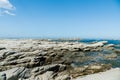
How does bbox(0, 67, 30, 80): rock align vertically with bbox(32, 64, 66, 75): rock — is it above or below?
above

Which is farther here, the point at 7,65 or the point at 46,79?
the point at 7,65

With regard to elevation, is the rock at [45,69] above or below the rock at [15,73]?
below

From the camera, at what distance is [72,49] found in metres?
56.7

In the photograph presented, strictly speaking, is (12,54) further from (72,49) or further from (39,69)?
(72,49)

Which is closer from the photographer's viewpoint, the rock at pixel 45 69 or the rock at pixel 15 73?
the rock at pixel 15 73

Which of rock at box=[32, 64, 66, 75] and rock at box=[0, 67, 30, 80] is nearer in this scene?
rock at box=[0, 67, 30, 80]

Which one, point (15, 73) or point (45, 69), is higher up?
point (15, 73)

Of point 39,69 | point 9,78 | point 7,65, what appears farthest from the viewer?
point 7,65

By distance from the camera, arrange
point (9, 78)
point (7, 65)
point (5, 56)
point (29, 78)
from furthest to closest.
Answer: point (5, 56) → point (7, 65) → point (29, 78) → point (9, 78)

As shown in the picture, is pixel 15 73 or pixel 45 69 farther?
pixel 45 69

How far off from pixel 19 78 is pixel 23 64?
1239 cm

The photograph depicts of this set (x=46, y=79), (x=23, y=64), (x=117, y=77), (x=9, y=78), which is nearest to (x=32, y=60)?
(x=23, y=64)

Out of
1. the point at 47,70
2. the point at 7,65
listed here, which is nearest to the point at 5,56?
the point at 7,65

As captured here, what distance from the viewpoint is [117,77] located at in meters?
15.7
